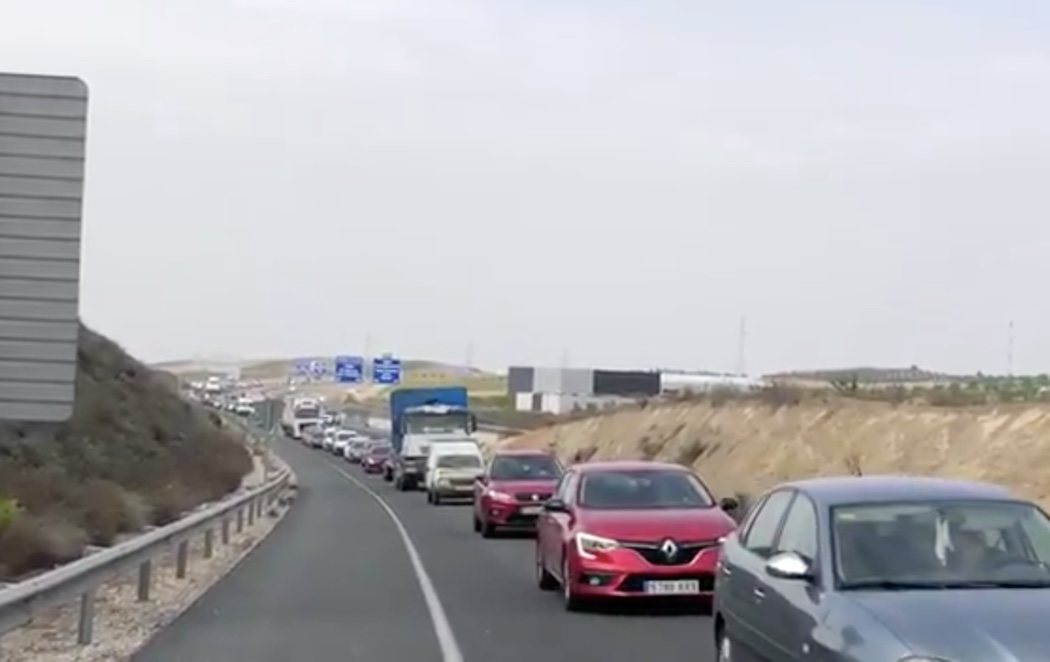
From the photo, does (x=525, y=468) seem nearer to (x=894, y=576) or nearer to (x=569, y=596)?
(x=569, y=596)

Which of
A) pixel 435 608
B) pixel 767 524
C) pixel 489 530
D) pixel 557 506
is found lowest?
pixel 489 530

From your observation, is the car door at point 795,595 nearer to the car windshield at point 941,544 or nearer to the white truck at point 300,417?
the car windshield at point 941,544

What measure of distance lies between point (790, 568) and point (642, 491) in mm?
9932

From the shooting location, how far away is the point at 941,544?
10.3 meters

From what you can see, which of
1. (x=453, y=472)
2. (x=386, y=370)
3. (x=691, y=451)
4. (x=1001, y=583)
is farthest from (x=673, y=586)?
(x=386, y=370)

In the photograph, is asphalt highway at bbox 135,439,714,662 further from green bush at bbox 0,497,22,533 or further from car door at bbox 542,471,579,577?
green bush at bbox 0,497,22,533

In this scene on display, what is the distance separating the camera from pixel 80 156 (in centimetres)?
1672

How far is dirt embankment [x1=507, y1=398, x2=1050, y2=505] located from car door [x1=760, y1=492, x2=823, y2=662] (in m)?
28.7

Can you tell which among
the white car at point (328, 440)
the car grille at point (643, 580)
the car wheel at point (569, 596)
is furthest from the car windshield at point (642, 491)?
the white car at point (328, 440)

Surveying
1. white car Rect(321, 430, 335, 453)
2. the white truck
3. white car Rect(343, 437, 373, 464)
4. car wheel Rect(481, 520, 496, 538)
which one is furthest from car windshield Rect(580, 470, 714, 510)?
the white truck

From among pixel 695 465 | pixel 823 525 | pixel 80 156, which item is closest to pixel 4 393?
pixel 80 156

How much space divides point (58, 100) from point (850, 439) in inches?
1662

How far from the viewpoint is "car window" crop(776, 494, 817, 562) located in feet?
34.7

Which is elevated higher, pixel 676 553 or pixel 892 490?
pixel 892 490
